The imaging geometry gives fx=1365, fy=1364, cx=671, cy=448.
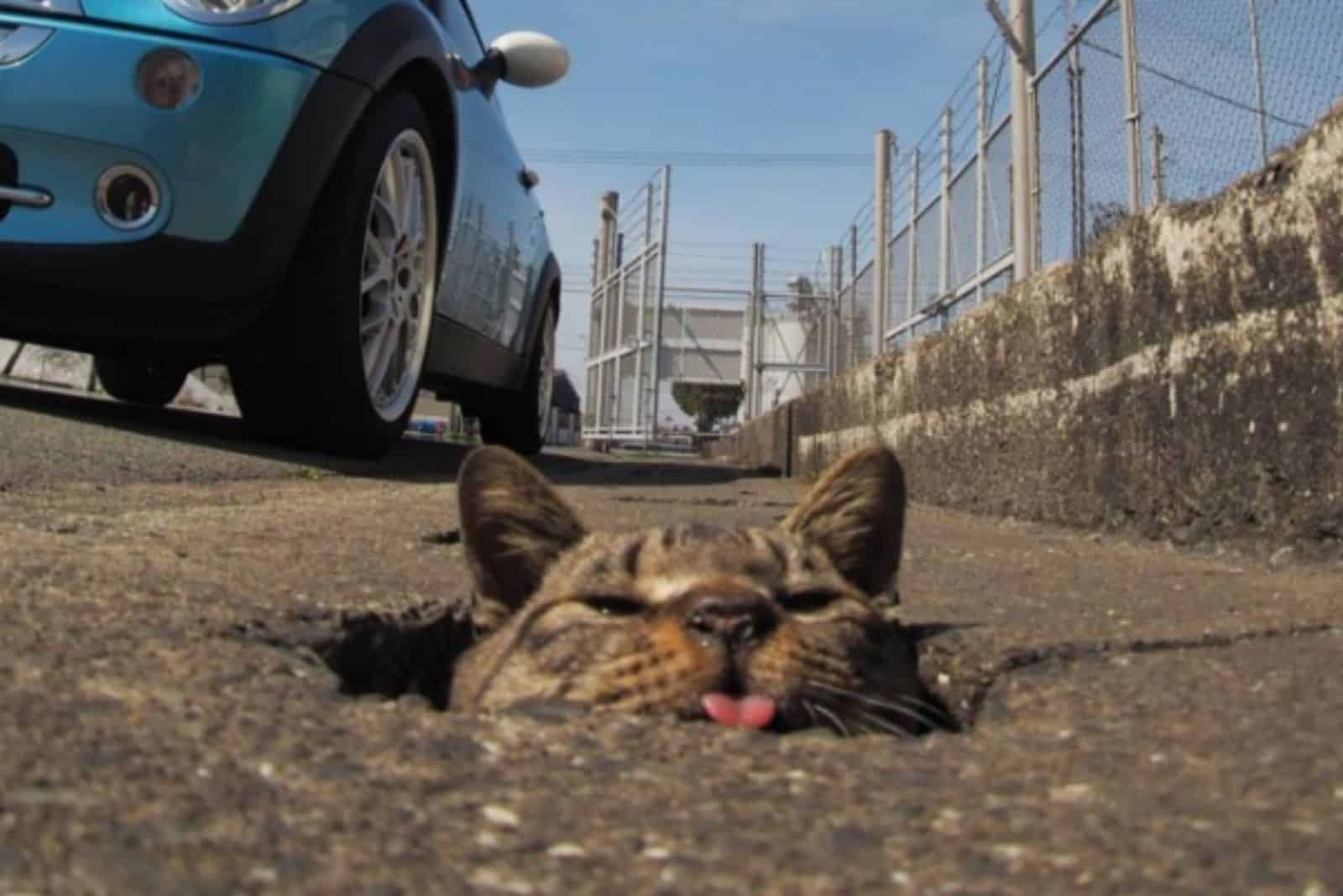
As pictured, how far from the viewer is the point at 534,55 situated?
6.25 meters

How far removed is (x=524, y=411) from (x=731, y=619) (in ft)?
23.0

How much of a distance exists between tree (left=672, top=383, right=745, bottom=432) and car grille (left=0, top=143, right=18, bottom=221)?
1609 cm

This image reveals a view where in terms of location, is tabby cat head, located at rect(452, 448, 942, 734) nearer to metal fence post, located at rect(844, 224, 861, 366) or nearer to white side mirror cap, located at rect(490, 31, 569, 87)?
white side mirror cap, located at rect(490, 31, 569, 87)

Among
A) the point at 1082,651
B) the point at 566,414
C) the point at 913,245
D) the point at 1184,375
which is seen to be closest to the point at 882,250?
the point at 913,245

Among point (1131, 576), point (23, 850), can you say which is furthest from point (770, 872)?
point (1131, 576)

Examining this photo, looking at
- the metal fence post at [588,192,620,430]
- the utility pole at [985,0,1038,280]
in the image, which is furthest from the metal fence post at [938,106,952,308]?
the metal fence post at [588,192,620,430]

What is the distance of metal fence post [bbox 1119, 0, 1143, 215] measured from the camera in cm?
428

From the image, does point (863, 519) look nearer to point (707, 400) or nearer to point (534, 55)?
point (534, 55)

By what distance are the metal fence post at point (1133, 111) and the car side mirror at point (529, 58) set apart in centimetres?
271

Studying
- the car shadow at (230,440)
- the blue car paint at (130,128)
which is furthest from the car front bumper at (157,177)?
the car shadow at (230,440)

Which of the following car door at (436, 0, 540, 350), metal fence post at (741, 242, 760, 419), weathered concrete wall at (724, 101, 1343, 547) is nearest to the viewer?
weathered concrete wall at (724, 101, 1343, 547)

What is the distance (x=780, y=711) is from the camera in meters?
1.86

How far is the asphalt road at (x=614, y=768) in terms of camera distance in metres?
1.00

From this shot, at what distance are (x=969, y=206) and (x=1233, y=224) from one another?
3694 mm
